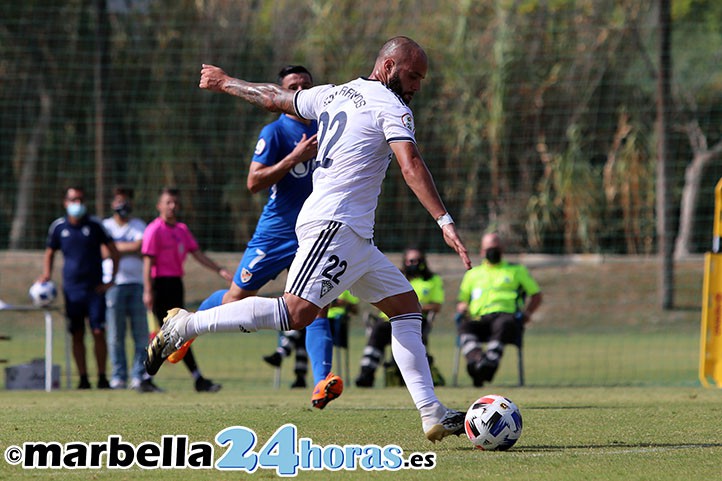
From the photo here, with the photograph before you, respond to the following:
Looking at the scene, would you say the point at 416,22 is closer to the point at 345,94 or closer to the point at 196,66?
the point at 196,66

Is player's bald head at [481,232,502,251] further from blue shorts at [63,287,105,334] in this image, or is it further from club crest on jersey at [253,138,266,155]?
club crest on jersey at [253,138,266,155]

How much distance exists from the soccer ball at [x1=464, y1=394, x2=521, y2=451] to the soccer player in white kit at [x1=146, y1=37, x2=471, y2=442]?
10 centimetres

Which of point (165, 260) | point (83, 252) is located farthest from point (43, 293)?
point (165, 260)

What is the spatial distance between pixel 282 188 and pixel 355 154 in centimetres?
236

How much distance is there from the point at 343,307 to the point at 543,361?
245 inches

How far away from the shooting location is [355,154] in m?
6.55

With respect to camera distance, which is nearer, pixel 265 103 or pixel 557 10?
pixel 265 103

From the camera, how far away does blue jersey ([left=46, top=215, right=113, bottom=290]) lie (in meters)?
13.8

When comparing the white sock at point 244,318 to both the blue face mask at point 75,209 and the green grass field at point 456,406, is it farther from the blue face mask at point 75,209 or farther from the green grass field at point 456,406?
the blue face mask at point 75,209

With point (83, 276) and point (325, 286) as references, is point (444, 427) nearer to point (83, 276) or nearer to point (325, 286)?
point (325, 286)

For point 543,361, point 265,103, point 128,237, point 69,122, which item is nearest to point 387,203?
point 543,361

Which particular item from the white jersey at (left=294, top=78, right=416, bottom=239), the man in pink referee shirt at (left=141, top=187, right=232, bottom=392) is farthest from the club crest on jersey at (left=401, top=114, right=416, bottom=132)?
the man in pink referee shirt at (left=141, top=187, right=232, bottom=392)

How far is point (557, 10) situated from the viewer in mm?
→ 23891

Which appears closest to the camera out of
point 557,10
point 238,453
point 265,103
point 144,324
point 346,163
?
point 238,453
